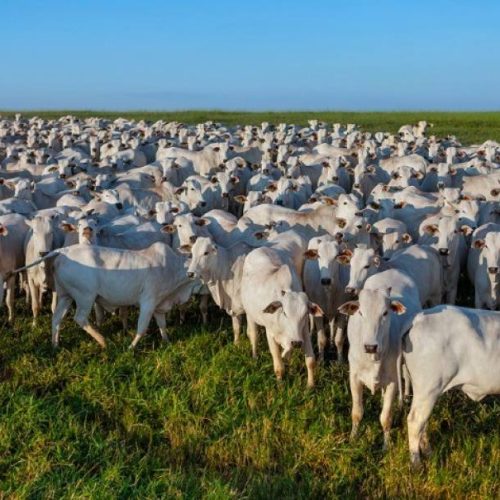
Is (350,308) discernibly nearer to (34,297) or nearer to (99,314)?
(99,314)

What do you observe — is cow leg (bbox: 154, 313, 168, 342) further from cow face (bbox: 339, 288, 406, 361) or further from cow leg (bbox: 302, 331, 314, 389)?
cow face (bbox: 339, 288, 406, 361)

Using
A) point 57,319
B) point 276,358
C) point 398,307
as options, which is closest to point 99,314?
point 57,319

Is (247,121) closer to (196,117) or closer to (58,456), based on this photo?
(196,117)

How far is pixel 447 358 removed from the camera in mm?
6664

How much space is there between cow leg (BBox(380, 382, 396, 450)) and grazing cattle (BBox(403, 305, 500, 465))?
37 centimetres

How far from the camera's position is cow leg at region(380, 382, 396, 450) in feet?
23.6

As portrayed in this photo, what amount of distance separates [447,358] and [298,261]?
4199 millimetres

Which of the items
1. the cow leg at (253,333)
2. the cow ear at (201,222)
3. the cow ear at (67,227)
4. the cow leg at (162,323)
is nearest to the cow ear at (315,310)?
the cow leg at (253,333)

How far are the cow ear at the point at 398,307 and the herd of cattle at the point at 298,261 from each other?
0.02 metres

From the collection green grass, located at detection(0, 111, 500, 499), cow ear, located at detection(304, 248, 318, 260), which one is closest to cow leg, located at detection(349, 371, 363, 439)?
green grass, located at detection(0, 111, 500, 499)

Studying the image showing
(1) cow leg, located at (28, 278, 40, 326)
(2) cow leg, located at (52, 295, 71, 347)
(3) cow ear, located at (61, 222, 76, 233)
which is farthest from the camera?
(3) cow ear, located at (61, 222, 76, 233)

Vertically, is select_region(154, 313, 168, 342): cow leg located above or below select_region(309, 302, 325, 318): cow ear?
below

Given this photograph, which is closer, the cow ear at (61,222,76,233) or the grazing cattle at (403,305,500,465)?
the grazing cattle at (403,305,500,465)

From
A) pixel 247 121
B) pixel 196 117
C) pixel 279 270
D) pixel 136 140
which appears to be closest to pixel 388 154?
pixel 136 140
